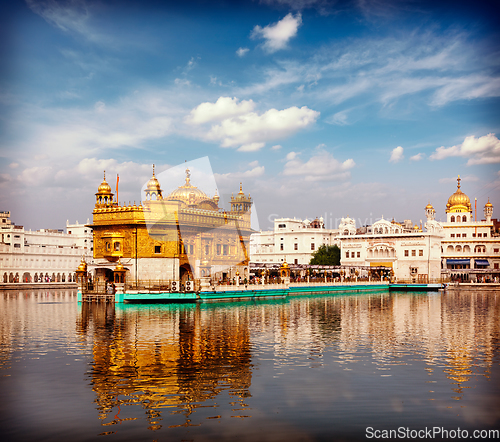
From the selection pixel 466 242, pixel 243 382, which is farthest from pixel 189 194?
pixel 466 242

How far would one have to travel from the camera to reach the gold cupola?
300 ft

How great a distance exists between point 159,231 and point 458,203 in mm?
63930

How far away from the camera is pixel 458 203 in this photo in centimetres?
9175

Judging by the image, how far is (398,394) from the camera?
12.5 meters

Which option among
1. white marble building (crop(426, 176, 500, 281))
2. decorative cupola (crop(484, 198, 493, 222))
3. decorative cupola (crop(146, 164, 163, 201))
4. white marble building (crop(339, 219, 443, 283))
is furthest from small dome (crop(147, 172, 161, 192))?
decorative cupola (crop(484, 198, 493, 222))

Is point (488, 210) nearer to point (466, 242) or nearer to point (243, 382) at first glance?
point (466, 242)

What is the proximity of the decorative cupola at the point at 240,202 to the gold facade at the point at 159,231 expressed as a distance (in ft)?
19.3

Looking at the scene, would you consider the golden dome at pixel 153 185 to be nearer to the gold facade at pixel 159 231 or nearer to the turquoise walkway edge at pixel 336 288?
the gold facade at pixel 159 231

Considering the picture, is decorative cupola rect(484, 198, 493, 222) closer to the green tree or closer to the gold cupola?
the gold cupola

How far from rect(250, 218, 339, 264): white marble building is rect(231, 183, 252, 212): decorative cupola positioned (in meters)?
47.3

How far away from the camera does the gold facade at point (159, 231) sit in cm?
4300

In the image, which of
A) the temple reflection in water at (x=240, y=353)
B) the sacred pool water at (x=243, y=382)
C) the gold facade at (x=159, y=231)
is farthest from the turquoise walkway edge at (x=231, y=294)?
the sacred pool water at (x=243, y=382)

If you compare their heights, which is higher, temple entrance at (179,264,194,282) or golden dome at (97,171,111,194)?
golden dome at (97,171,111,194)

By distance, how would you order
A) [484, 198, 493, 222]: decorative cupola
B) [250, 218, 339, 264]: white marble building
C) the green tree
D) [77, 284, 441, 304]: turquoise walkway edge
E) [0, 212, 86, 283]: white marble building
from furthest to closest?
1. [250, 218, 339, 264]: white marble building
2. the green tree
3. [484, 198, 493, 222]: decorative cupola
4. [0, 212, 86, 283]: white marble building
5. [77, 284, 441, 304]: turquoise walkway edge
